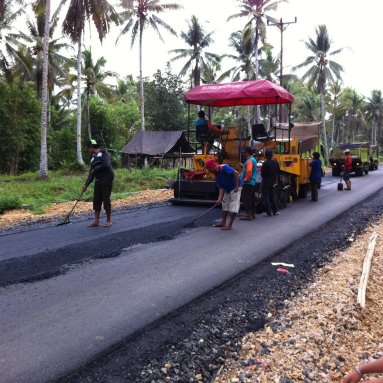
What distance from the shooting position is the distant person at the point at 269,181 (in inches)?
449

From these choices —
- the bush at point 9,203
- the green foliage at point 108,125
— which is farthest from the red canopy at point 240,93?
the green foliage at point 108,125

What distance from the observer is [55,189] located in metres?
19.1

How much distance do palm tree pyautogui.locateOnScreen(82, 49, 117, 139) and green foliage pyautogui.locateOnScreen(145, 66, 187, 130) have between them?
417 cm

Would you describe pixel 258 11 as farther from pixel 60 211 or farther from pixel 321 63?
pixel 60 211

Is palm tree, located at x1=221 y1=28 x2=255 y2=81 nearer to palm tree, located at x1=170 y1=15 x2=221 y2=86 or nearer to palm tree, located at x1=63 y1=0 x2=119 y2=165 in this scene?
palm tree, located at x1=170 y1=15 x2=221 y2=86

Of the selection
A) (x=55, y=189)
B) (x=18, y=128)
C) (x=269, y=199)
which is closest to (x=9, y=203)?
(x=55, y=189)

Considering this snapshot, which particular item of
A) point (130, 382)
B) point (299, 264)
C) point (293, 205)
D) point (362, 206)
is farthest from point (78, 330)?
point (362, 206)

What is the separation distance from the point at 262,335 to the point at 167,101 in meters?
31.8

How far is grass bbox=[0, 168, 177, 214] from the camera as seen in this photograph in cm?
1415

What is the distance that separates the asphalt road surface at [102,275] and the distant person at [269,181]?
0.60 metres

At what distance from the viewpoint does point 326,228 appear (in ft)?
33.3

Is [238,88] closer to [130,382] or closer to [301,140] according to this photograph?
[301,140]

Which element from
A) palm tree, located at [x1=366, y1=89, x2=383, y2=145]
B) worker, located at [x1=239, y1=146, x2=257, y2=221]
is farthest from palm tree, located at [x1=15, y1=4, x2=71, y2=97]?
palm tree, located at [x1=366, y1=89, x2=383, y2=145]

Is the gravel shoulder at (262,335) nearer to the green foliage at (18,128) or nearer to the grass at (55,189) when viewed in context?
the grass at (55,189)
